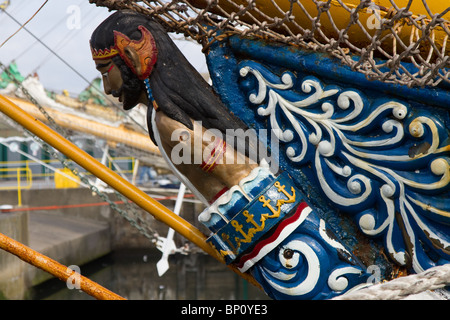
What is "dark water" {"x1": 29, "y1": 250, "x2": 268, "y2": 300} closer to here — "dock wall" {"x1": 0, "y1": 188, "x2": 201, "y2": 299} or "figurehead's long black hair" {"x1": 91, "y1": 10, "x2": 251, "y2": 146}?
"dock wall" {"x1": 0, "y1": 188, "x2": 201, "y2": 299}

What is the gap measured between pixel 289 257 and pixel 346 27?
55 centimetres

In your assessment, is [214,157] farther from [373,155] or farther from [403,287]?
[403,287]

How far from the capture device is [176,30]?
1.50 m

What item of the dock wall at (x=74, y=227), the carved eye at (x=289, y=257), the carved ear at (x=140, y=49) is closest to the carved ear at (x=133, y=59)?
the carved ear at (x=140, y=49)

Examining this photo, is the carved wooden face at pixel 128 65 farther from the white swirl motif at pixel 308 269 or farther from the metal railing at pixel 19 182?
the metal railing at pixel 19 182

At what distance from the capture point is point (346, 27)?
1243 millimetres

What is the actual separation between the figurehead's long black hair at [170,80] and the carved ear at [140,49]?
0.4 inches

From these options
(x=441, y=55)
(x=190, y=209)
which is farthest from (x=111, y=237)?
(x=441, y=55)

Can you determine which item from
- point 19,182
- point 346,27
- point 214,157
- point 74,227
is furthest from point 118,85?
point 19,182

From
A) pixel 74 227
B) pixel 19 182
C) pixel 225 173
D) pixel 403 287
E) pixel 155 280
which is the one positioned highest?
pixel 19 182

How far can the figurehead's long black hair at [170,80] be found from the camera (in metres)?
1.39

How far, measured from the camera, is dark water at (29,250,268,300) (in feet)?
21.4

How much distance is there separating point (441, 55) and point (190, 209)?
6.52 metres

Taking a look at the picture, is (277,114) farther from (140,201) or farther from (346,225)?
(140,201)
